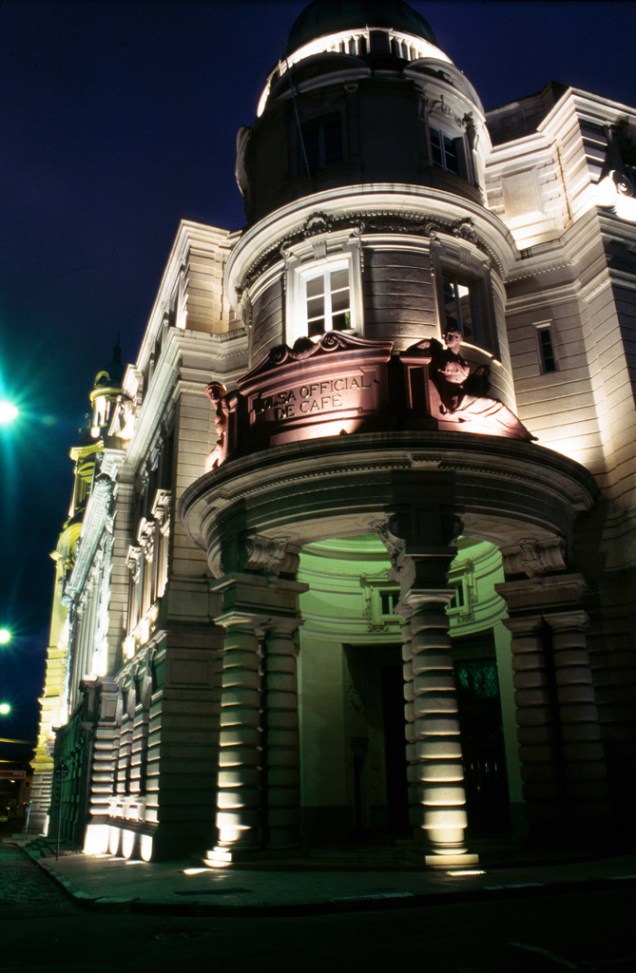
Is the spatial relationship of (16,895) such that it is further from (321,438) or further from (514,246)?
(514,246)

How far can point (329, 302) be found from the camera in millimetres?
20781

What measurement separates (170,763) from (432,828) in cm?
831

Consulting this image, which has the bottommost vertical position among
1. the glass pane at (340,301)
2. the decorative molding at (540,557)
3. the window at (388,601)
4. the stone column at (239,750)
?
the stone column at (239,750)

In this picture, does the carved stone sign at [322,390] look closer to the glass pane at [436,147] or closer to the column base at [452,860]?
the glass pane at [436,147]

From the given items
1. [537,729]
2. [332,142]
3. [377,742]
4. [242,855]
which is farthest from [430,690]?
[332,142]

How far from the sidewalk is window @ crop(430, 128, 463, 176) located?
17.8 meters

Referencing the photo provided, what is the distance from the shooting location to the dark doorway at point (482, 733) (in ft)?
79.8

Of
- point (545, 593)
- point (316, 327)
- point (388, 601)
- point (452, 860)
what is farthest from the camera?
point (388, 601)

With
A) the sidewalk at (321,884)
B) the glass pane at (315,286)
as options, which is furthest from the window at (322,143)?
the sidewalk at (321,884)

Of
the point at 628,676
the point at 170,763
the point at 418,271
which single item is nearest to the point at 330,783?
the point at 170,763

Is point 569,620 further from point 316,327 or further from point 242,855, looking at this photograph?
point 316,327

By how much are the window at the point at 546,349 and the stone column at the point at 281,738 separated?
9891 mm

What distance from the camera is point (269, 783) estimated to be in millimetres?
17578

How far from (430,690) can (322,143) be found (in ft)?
51.6
